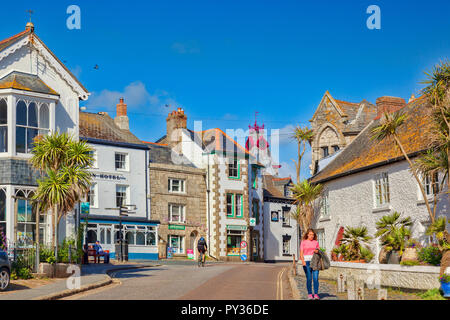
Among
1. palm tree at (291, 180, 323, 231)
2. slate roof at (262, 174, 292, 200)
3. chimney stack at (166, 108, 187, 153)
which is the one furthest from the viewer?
slate roof at (262, 174, 292, 200)

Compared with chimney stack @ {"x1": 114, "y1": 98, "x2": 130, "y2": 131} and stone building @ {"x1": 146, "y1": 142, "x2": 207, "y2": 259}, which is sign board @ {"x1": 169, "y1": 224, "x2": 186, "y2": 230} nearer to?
stone building @ {"x1": 146, "y1": 142, "x2": 207, "y2": 259}

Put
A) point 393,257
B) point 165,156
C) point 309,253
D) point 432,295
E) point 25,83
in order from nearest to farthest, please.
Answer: point 432,295 < point 309,253 < point 393,257 < point 25,83 < point 165,156

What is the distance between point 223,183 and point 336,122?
1372 centimetres

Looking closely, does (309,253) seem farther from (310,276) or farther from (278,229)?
(278,229)

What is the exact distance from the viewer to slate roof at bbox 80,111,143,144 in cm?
4859

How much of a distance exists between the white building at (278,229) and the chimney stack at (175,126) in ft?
37.4

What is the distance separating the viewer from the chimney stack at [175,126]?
5762 cm

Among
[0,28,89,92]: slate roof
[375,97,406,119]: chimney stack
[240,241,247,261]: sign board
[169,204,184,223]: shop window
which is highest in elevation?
[0,28,89,92]: slate roof

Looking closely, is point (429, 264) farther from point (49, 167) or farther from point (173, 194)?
point (173, 194)

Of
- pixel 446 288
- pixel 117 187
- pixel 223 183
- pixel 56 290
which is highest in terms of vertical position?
pixel 223 183

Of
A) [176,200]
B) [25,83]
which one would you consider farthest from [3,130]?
[176,200]

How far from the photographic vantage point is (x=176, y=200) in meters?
54.0

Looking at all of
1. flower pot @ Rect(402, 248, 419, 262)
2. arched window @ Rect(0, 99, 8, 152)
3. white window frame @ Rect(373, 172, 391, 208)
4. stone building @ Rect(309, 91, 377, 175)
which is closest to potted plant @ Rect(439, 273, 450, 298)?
flower pot @ Rect(402, 248, 419, 262)

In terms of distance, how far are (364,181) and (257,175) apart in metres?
31.7
